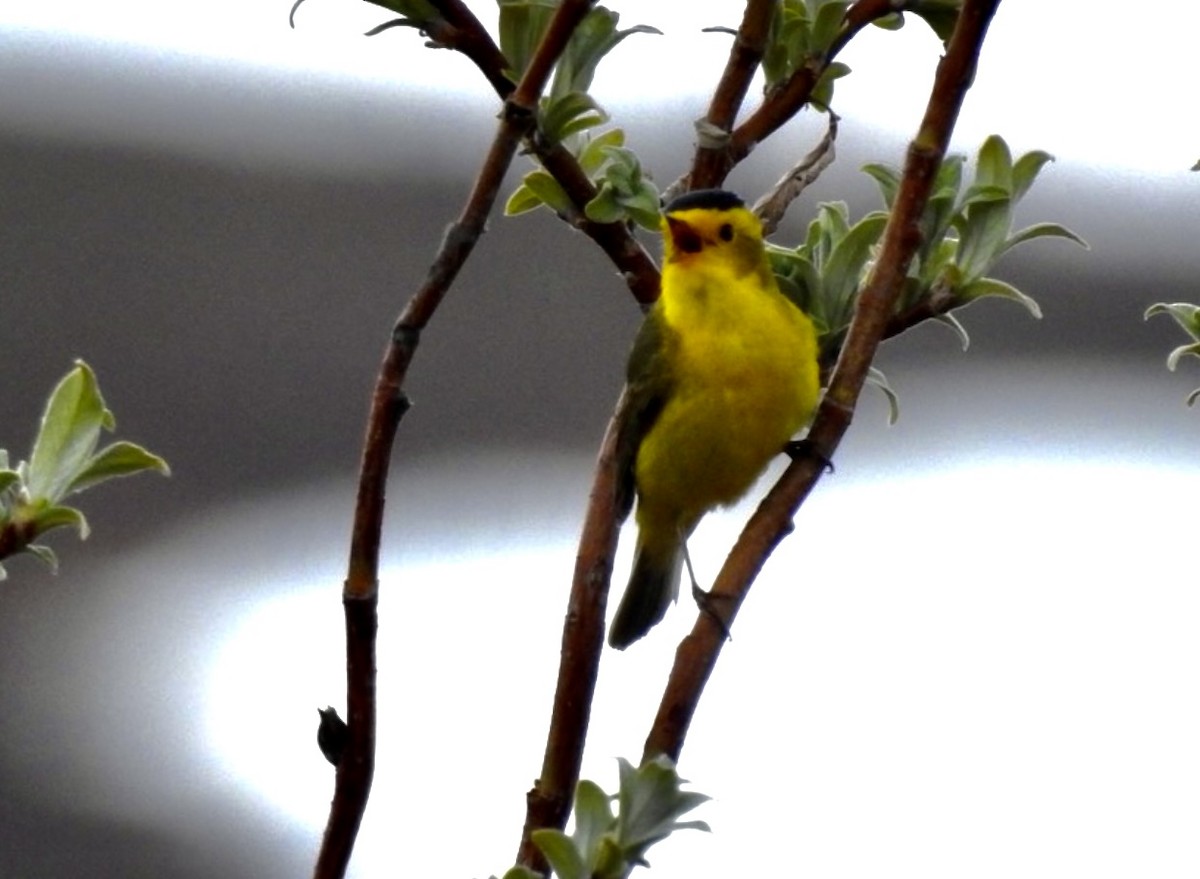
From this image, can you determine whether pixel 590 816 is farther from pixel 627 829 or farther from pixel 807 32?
pixel 807 32

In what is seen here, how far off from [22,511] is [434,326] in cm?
206

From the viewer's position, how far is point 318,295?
8.70 feet

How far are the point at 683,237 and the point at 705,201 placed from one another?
18.0 inches

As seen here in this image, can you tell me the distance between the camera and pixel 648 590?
1.54m


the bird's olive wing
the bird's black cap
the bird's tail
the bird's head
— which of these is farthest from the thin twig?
the bird's tail

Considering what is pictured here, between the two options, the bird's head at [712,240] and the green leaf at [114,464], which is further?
the bird's head at [712,240]

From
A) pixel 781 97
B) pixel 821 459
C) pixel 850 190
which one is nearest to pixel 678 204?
pixel 781 97

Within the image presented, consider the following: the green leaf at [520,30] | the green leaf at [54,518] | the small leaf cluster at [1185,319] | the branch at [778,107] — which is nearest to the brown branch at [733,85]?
the branch at [778,107]

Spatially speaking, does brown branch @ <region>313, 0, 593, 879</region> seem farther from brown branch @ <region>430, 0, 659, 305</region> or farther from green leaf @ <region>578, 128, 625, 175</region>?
green leaf @ <region>578, 128, 625, 175</region>

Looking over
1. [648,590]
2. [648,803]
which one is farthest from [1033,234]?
[648,590]

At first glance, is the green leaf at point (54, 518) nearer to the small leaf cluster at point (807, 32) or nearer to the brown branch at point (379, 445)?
the brown branch at point (379, 445)

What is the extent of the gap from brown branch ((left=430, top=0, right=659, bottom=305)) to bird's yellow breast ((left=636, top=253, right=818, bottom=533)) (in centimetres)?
51

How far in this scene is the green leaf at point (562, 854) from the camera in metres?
0.55

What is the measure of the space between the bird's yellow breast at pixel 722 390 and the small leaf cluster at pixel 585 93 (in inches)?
23.0
